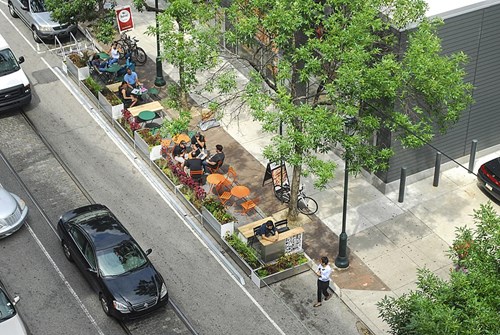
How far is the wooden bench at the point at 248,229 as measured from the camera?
86.3 feet

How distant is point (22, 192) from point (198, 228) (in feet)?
18.7

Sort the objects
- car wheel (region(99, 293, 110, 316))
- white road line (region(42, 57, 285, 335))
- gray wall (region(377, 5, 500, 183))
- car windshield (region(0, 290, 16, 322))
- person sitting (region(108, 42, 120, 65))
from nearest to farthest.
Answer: car windshield (region(0, 290, 16, 322)) → car wheel (region(99, 293, 110, 316)) → white road line (region(42, 57, 285, 335)) → gray wall (region(377, 5, 500, 183)) → person sitting (region(108, 42, 120, 65))

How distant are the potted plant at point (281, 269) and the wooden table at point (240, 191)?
289 centimetres

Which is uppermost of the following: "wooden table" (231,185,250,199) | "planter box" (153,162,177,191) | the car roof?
the car roof

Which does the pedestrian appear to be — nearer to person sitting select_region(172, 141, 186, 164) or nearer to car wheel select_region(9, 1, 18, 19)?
person sitting select_region(172, 141, 186, 164)

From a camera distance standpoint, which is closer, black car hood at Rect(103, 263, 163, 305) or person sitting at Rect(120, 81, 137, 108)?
black car hood at Rect(103, 263, 163, 305)

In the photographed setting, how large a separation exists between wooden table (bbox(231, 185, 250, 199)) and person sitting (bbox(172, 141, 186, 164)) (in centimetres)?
225

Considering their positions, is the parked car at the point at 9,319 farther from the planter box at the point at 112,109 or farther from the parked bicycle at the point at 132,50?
the parked bicycle at the point at 132,50

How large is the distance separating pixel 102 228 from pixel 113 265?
1.39 meters

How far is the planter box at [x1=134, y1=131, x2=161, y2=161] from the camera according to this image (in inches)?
1172

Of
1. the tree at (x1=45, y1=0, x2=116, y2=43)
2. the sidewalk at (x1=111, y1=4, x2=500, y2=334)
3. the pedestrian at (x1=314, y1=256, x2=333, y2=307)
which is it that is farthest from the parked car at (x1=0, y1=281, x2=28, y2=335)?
the tree at (x1=45, y1=0, x2=116, y2=43)

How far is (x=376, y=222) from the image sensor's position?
28078 millimetres

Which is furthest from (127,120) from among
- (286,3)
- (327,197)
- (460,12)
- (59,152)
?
(460,12)

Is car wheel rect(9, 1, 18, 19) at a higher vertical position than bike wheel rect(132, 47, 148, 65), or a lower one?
higher
